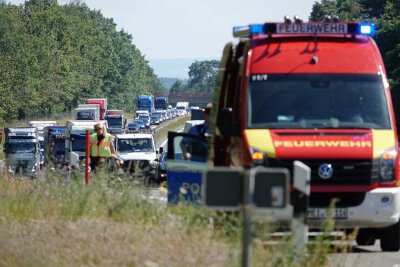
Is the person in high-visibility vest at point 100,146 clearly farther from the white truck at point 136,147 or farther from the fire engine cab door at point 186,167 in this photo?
the white truck at point 136,147

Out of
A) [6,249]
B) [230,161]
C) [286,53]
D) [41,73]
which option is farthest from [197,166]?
[41,73]

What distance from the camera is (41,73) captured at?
12800cm

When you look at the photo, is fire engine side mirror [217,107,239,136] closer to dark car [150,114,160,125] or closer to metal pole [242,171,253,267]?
metal pole [242,171,253,267]

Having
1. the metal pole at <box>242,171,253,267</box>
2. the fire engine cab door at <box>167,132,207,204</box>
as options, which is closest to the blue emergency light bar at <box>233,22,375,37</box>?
the fire engine cab door at <box>167,132,207,204</box>

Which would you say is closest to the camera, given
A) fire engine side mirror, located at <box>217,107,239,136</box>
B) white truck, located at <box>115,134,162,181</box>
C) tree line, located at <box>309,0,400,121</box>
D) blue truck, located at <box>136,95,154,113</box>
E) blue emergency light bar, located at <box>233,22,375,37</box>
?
fire engine side mirror, located at <box>217,107,239,136</box>

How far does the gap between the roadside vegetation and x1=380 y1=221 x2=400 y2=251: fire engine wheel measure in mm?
3349

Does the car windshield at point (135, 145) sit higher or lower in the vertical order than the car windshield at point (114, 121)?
higher

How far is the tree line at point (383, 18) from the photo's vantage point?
73312 mm

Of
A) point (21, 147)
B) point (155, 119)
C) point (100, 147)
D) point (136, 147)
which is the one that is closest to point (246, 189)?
point (100, 147)

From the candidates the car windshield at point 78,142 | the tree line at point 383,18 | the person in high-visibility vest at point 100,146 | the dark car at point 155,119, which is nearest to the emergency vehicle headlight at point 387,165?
the person in high-visibility vest at point 100,146

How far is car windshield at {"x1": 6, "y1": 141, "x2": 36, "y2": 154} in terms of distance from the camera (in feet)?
190

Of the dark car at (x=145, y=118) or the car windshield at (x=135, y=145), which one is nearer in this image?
the car windshield at (x=135, y=145)

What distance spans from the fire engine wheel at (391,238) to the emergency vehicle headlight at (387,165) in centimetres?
97

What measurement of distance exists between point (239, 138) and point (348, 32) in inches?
80.4
